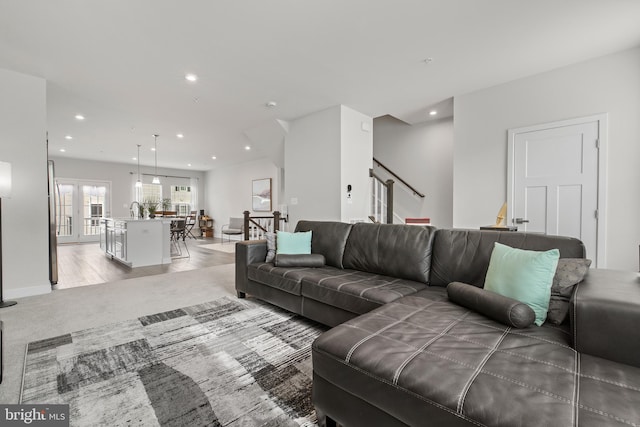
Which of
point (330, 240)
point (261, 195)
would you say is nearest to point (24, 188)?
point (330, 240)

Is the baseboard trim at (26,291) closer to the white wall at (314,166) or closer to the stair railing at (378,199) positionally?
the white wall at (314,166)

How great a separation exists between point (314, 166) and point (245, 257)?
7.33 feet

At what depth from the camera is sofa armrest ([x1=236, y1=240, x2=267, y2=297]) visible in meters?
3.28

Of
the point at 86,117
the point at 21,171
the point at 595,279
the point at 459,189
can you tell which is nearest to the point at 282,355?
the point at 595,279

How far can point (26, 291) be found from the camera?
11.4ft

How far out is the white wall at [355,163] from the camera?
179 inches

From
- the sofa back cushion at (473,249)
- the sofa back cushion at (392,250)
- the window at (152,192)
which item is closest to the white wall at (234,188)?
the window at (152,192)

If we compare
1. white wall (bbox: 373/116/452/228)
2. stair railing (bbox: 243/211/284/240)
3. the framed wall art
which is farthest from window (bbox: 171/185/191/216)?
white wall (bbox: 373/116/452/228)

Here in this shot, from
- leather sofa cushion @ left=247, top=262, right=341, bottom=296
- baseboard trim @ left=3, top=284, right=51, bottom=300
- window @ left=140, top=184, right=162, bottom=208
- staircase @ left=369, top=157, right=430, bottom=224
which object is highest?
window @ left=140, top=184, right=162, bottom=208

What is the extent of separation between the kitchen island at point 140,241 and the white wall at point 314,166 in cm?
273

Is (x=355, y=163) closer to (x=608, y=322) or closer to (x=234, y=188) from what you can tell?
(x=608, y=322)

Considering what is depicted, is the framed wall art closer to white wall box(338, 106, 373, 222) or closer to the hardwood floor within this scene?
the hardwood floor

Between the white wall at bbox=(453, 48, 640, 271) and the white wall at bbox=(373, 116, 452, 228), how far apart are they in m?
1.15

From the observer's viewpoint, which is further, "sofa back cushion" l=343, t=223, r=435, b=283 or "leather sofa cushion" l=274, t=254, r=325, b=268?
"leather sofa cushion" l=274, t=254, r=325, b=268
